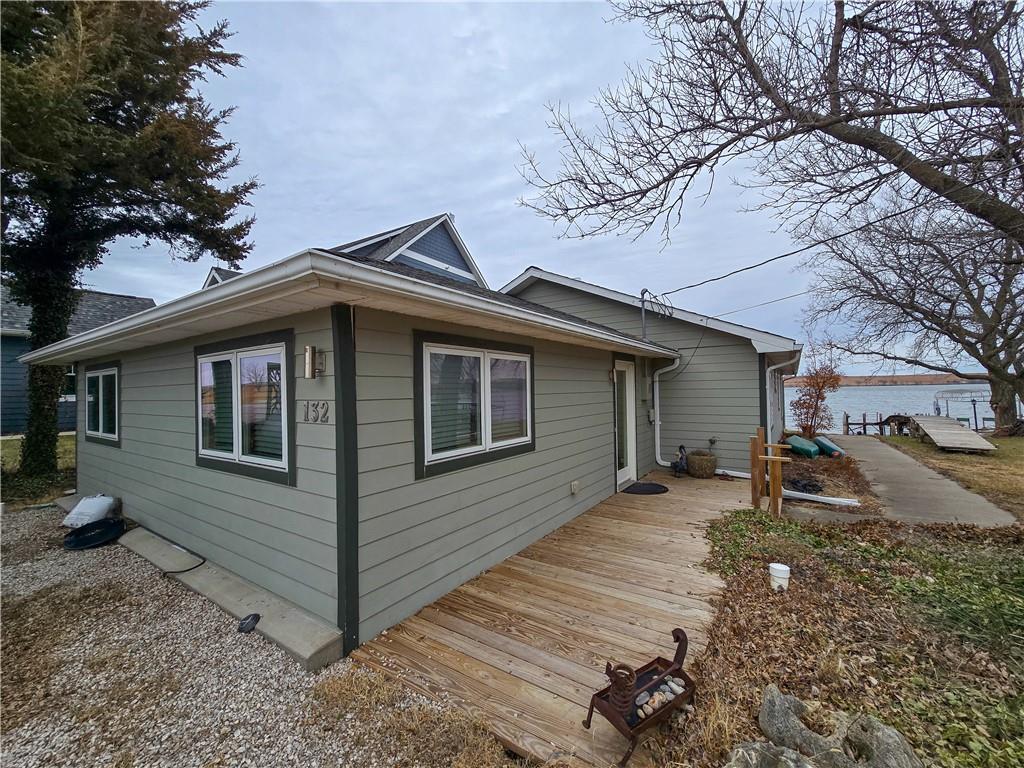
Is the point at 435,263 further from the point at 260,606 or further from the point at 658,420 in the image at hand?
the point at 260,606

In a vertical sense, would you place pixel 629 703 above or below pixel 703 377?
below

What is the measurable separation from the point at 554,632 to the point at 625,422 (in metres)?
4.96

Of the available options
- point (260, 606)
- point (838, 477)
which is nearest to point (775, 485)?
point (838, 477)

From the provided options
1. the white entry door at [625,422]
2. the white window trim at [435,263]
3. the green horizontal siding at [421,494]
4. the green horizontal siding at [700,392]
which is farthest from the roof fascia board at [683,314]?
the green horizontal siding at [421,494]

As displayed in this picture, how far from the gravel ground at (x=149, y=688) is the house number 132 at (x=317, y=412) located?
1546 mm

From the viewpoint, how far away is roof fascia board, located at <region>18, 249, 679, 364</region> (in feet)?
7.11

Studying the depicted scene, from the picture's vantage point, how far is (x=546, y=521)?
497 centimetres

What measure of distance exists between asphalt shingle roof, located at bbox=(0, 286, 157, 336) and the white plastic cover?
9156 mm

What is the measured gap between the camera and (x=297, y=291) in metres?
2.43

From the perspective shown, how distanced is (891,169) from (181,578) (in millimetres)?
7363

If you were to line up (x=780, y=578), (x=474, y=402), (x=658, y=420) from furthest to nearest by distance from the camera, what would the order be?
(x=658, y=420) → (x=474, y=402) → (x=780, y=578)

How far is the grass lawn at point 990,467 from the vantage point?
256 inches

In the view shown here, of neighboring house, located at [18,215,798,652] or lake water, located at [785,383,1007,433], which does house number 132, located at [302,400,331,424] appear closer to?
neighboring house, located at [18,215,798,652]

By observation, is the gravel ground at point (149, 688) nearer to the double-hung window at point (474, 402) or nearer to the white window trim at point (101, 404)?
the double-hung window at point (474, 402)
